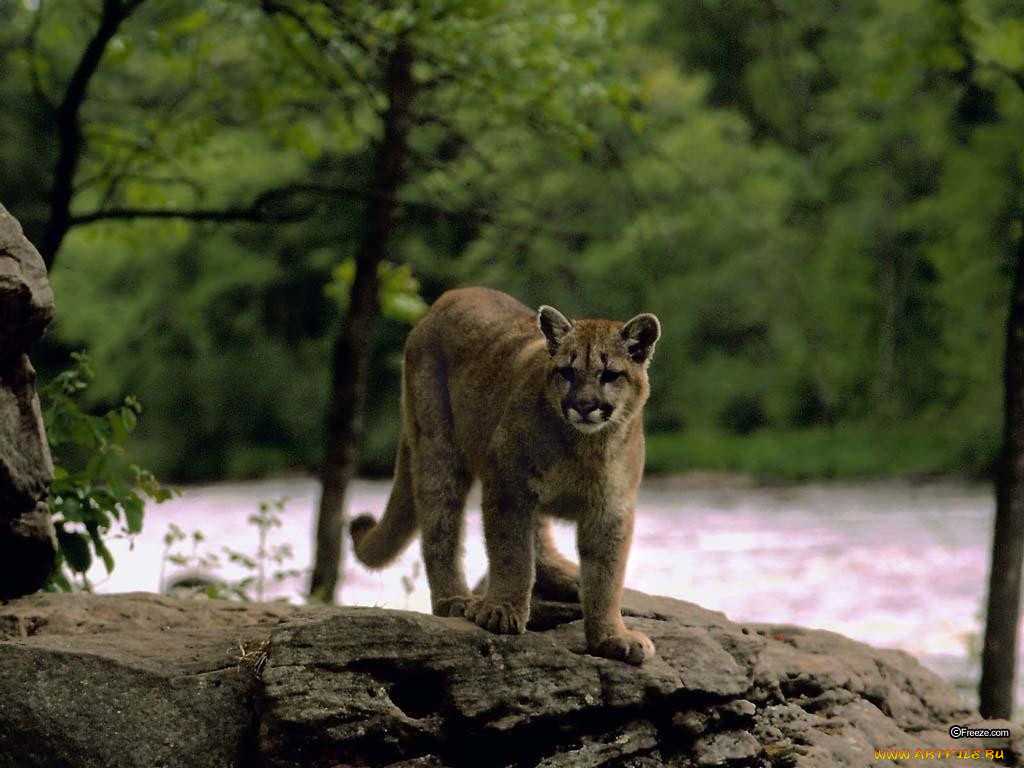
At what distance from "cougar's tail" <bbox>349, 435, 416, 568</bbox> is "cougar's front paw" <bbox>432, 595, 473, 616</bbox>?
2.02 feet

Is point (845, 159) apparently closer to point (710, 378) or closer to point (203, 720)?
point (710, 378)

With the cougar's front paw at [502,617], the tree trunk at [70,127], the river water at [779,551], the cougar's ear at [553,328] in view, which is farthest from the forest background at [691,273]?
the cougar's front paw at [502,617]

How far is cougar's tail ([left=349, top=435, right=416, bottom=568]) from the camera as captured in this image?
6.79m

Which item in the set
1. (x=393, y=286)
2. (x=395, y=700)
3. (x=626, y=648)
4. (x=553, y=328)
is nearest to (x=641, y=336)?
(x=553, y=328)

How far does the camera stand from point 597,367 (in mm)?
5539

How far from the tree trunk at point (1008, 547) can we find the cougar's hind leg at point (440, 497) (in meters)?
3.75

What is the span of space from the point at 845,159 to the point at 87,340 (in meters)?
20.7

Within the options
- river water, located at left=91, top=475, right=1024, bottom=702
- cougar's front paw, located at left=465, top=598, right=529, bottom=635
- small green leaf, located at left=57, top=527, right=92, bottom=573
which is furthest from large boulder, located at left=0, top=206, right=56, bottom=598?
river water, located at left=91, top=475, right=1024, bottom=702

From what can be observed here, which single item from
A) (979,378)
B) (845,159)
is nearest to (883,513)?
(979,378)

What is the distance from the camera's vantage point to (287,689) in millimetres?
5207

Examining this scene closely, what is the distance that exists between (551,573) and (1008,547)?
3334 mm

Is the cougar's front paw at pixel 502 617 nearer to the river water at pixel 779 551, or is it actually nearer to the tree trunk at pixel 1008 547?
the tree trunk at pixel 1008 547

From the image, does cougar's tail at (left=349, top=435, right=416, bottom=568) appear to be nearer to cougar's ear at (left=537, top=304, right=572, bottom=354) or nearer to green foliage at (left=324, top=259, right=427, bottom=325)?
cougar's ear at (left=537, top=304, right=572, bottom=354)

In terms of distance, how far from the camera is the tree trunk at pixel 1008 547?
26.5ft
